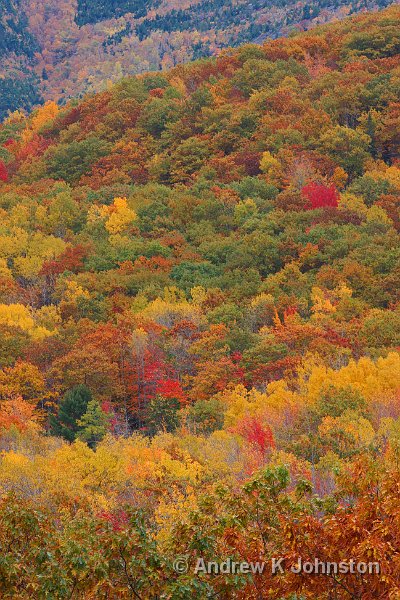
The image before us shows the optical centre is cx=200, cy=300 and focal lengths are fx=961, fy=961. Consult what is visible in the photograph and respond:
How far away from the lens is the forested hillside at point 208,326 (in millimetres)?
14273

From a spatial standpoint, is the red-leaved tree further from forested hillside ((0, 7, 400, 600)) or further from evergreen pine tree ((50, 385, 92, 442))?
evergreen pine tree ((50, 385, 92, 442))

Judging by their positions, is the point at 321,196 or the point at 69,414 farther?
the point at 321,196

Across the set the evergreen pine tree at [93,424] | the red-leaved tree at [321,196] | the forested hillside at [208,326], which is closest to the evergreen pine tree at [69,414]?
the forested hillside at [208,326]

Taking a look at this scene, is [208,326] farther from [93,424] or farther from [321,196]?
[321,196]

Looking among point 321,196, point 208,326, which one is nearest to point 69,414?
point 208,326

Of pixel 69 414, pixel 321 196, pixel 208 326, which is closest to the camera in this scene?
pixel 69 414

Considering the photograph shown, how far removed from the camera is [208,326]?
198 feet

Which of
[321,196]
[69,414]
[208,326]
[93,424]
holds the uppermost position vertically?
[69,414]

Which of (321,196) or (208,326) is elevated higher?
(321,196)

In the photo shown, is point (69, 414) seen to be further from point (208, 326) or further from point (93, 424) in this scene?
point (208, 326)

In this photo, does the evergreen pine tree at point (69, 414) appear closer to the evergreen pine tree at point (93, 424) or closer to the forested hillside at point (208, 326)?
the forested hillside at point (208, 326)

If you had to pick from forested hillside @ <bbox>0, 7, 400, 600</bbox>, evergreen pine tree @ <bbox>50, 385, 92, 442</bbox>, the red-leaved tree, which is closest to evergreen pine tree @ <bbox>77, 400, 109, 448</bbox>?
forested hillside @ <bbox>0, 7, 400, 600</bbox>

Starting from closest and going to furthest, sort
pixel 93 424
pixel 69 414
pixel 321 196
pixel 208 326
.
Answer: pixel 93 424 < pixel 69 414 < pixel 208 326 < pixel 321 196

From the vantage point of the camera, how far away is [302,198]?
8306 centimetres
